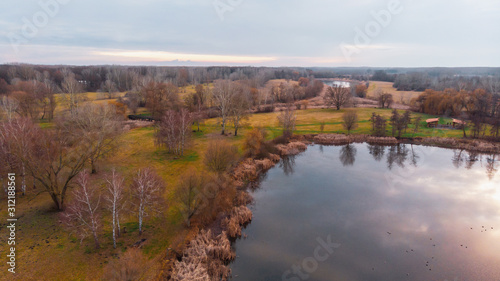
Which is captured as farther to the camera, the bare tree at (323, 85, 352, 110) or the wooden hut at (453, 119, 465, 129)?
the bare tree at (323, 85, 352, 110)

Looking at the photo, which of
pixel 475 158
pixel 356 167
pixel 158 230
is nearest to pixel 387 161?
pixel 356 167

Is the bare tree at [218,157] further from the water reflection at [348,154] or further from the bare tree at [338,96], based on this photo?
the bare tree at [338,96]

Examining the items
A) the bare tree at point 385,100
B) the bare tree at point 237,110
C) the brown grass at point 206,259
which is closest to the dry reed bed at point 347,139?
the bare tree at point 237,110

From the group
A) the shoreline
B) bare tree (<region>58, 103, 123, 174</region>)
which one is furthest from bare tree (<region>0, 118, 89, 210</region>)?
the shoreline

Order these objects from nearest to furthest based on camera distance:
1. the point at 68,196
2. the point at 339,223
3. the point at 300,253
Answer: the point at 300,253 < the point at 339,223 < the point at 68,196

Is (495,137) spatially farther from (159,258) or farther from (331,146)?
(159,258)

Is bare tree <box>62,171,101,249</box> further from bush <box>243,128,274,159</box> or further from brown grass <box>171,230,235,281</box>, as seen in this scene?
bush <box>243,128,274,159</box>

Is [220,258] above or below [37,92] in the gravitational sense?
below
